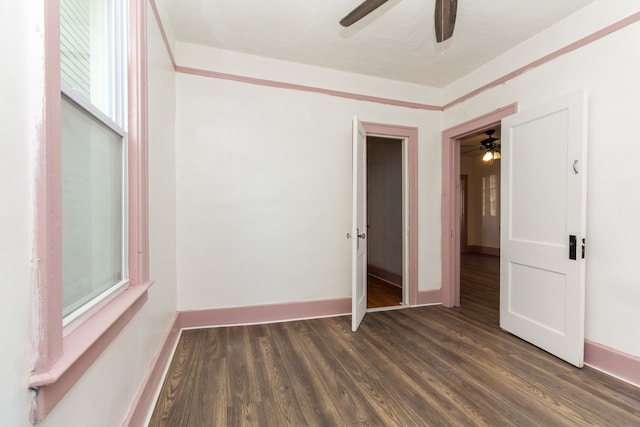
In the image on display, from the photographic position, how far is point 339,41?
8.73 ft

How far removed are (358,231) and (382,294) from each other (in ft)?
5.26

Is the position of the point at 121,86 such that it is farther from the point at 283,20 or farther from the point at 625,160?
the point at 625,160

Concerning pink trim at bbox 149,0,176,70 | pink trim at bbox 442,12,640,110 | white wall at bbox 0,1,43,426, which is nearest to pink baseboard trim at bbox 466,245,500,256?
→ pink trim at bbox 442,12,640,110

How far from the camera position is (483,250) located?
300 inches

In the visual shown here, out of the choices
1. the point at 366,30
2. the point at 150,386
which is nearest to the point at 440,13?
the point at 366,30

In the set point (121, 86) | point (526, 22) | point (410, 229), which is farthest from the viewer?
point (410, 229)

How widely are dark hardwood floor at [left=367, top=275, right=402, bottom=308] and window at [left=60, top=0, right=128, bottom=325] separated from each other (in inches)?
115

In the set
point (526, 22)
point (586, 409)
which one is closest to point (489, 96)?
point (526, 22)

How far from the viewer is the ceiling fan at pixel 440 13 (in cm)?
170

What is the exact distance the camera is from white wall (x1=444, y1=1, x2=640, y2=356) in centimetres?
193

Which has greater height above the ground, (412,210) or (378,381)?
(412,210)

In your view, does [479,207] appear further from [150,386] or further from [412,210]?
[150,386]

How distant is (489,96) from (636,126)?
1308 mm

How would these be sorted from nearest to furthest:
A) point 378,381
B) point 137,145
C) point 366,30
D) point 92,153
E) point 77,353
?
point 77,353 < point 92,153 < point 137,145 < point 378,381 < point 366,30
